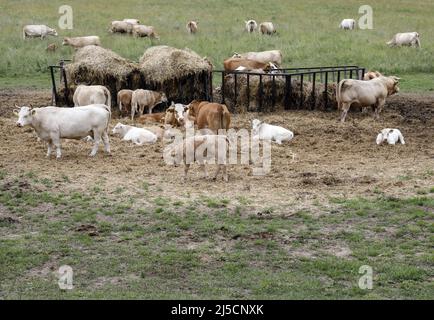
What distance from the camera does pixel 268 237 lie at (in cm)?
1034

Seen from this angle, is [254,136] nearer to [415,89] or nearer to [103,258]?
[103,258]

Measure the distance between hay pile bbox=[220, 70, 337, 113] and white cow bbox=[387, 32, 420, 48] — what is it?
11912 millimetres

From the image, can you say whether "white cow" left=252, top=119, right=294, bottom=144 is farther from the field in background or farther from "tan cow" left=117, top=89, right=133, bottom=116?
the field in background

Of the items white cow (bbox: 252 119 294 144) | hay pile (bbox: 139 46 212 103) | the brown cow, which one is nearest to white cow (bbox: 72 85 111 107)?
the brown cow

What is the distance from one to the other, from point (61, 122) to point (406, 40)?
2081cm

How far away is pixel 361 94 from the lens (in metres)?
18.9

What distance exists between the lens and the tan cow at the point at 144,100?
1905 centimetres

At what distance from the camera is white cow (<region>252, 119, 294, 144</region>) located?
16281 millimetres

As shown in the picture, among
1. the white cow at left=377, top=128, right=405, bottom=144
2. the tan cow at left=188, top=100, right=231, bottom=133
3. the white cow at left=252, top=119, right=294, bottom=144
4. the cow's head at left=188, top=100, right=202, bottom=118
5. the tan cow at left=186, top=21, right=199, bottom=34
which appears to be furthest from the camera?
the tan cow at left=186, top=21, right=199, bottom=34

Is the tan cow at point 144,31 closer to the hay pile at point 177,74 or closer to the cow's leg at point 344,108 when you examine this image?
the hay pile at point 177,74

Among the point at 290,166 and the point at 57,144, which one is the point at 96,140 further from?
the point at 290,166

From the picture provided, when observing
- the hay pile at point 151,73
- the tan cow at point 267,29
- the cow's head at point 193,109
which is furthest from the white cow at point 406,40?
the cow's head at point 193,109

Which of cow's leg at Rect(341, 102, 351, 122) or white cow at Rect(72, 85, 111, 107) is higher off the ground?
white cow at Rect(72, 85, 111, 107)

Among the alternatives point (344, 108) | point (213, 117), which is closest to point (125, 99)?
point (213, 117)
